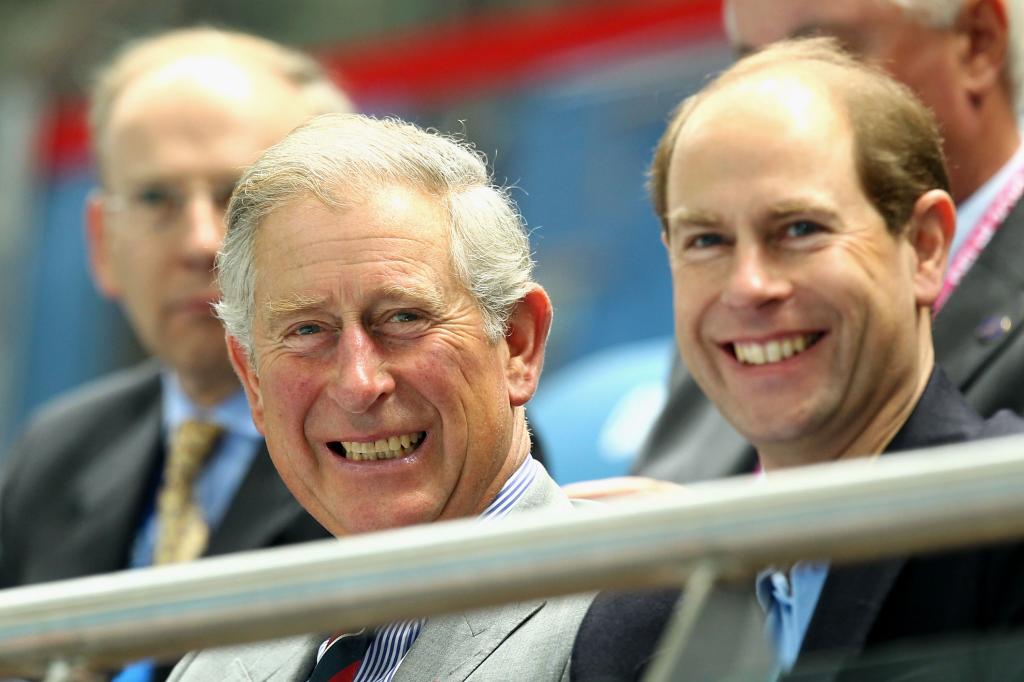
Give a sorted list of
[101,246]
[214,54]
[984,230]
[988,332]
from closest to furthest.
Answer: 1. [988,332]
2. [984,230]
3. [214,54]
4. [101,246]

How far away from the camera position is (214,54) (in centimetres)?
391

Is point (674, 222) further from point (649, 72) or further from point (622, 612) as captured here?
point (649, 72)

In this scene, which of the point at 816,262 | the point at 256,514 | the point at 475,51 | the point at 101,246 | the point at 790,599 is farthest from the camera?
the point at 475,51

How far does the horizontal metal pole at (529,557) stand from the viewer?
131 centimetres

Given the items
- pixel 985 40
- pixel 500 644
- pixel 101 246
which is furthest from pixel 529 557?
pixel 101 246

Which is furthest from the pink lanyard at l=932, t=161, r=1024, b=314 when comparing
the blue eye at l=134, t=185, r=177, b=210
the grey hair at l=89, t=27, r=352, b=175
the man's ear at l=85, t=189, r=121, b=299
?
the man's ear at l=85, t=189, r=121, b=299

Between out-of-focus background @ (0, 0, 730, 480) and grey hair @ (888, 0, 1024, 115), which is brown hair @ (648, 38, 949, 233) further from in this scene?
out-of-focus background @ (0, 0, 730, 480)

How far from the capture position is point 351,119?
7.77ft

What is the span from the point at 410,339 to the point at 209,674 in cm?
54

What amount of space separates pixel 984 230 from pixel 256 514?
1.44m

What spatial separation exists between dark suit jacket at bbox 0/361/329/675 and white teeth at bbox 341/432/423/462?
0.94m

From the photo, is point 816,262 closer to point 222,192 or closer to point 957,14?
point 957,14

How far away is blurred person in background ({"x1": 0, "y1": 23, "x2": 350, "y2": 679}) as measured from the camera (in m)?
3.62

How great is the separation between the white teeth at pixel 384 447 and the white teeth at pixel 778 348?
22.4 inches
